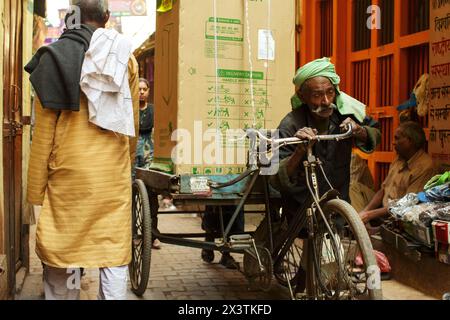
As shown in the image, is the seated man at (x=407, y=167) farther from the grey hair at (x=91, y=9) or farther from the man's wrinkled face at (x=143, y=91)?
the man's wrinkled face at (x=143, y=91)

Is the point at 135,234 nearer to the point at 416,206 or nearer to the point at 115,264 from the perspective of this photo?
the point at 115,264

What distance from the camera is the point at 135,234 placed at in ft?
15.7

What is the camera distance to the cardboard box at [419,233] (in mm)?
4117

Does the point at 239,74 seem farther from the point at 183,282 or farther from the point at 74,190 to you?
the point at 183,282

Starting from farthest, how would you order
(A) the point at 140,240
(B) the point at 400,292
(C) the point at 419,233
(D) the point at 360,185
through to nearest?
1. (D) the point at 360,185
2. (A) the point at 140,240
3. (B) the point at 400,292
4. (C) the point at 419,233

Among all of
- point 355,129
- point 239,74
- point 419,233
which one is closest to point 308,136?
point 355,129

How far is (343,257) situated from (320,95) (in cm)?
110

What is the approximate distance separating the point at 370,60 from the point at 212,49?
9.68 ft

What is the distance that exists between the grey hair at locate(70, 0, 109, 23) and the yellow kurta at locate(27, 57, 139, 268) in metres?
0.46

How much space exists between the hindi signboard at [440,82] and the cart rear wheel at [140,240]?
2483mm

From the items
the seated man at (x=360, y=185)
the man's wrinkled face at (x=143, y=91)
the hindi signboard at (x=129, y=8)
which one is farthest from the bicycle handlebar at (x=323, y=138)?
the hindi signboard at (x=129, y=8)

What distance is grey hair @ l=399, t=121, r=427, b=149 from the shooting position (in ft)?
16.0

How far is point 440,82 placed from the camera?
471 centimetres

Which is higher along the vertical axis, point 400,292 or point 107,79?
point 107,79
